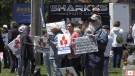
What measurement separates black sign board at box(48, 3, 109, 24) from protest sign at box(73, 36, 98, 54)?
449 inches

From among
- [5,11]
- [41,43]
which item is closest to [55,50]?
[41,43]

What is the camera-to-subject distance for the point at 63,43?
12695mm

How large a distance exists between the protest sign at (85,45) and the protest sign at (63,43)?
110cm

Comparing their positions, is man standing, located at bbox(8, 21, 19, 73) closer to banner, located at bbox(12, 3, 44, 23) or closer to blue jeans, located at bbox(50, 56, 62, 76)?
blue jeans, located at bbox(50, 56, 62, 76)

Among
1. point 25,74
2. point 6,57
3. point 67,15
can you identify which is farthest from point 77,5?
point 25,74

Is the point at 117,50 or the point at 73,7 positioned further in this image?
the point at 73,7

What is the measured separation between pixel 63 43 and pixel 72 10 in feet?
34.9

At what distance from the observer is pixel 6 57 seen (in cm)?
2038

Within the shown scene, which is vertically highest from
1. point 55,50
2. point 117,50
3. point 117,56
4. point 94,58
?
point 94,58

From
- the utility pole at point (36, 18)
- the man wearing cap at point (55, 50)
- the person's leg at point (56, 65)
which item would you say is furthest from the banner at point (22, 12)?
the person's leg at point (56, 65)

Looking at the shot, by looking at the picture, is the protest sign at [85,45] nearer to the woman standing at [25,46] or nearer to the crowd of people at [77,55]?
the crowd of people at [77,55]

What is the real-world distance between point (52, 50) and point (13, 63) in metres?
5.03

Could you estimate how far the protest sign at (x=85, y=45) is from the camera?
34.6 feet

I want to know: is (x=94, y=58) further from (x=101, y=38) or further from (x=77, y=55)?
(x=77, y=55)
